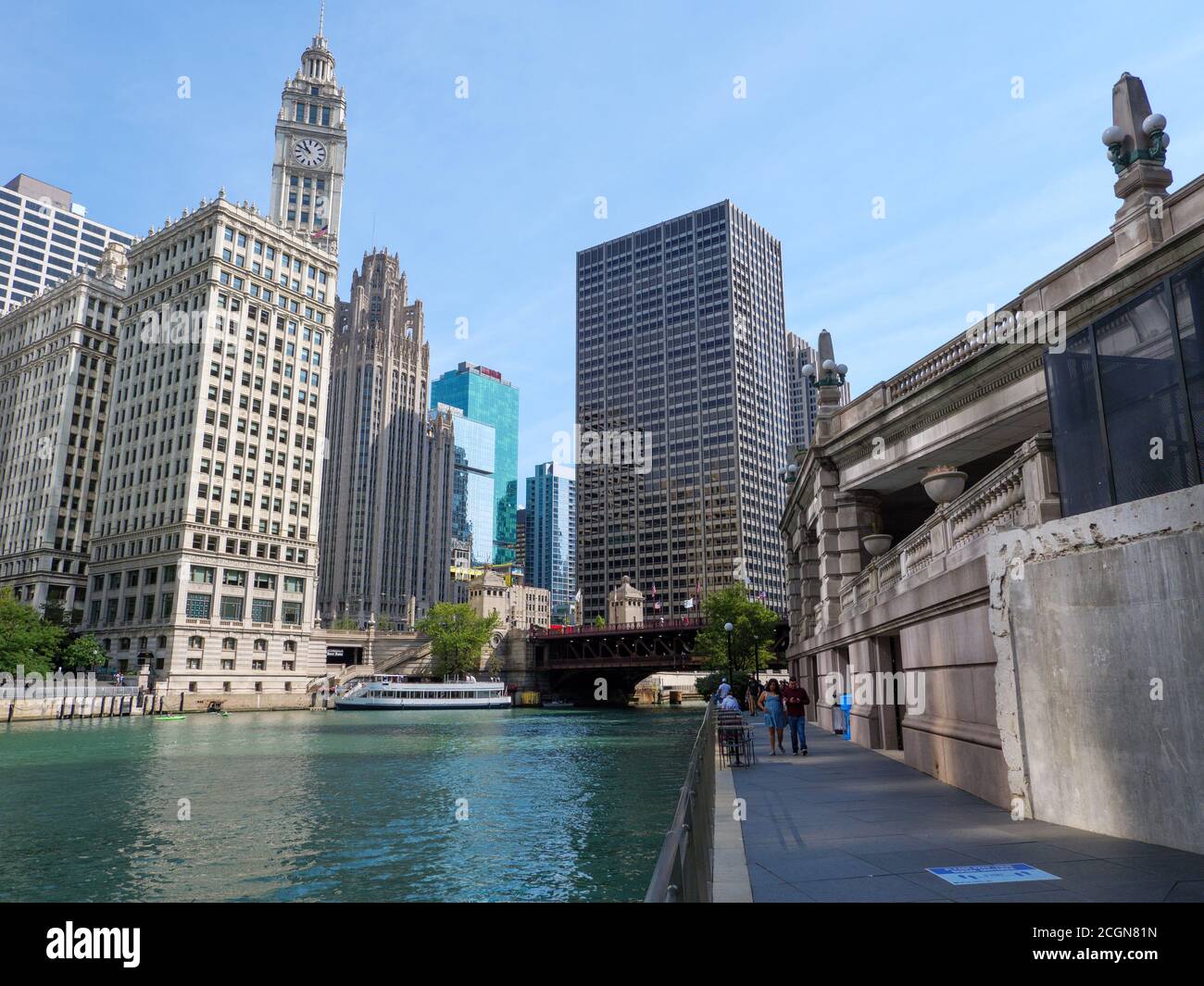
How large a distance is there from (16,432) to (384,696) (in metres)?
65.5

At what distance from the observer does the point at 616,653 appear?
378 feet

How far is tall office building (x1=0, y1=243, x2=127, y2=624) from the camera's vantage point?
102 m

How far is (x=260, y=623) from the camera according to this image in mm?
93312

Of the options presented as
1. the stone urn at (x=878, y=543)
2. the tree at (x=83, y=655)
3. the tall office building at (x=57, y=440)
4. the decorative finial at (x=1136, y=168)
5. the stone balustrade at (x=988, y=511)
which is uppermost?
the tall office building at (x=57, y=440)

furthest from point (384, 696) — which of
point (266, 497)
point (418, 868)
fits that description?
point (418, 868)

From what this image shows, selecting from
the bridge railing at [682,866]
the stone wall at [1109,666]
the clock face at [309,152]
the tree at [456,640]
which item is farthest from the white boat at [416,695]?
the clock face at [309,152]

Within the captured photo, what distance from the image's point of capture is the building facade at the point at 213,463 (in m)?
88.6

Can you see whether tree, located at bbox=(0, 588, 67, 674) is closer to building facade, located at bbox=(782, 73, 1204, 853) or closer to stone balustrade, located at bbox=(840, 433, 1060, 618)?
building facade, located at bbox=(782, 73, 1204, 853)

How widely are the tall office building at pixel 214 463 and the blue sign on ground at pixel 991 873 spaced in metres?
88.5

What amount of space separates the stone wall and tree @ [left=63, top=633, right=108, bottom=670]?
9139 centimetres

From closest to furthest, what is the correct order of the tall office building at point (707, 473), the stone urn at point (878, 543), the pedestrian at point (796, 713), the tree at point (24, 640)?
the pedestrian at point (796, 713)
the stone urn at point (878, 543)
the tree at point (24, 640)
the tall office building at point (707, 473)

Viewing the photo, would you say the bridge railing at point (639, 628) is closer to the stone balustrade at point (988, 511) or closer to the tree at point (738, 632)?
the tree at point (738, 632)

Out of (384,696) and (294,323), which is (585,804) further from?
(294,323)
